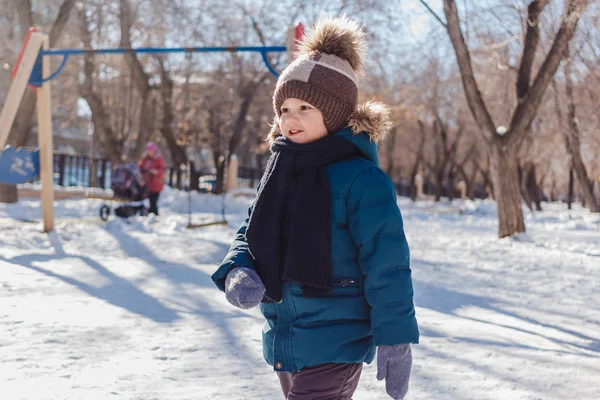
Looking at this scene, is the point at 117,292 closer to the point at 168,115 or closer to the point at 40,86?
the point at 40,86

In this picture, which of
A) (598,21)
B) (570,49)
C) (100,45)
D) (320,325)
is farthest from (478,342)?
(100,45)

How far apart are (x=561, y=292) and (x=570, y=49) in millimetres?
7566

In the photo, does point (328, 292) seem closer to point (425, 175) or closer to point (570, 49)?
point (570, 49)

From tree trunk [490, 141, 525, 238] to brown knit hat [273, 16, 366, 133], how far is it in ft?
30.3

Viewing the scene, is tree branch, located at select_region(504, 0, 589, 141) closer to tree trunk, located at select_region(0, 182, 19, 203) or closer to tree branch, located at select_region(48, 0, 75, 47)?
tree branch, located at select_region(48, 0, 75, 47)

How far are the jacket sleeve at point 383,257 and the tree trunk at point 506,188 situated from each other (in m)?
9.58

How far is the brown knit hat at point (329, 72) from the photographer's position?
2.13 m

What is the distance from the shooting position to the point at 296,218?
2.01 meters

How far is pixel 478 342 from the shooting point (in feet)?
14.1

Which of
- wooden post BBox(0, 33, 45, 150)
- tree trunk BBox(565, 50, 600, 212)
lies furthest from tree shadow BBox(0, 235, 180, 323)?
tree trunk BBox(565, 50, 600, 212)

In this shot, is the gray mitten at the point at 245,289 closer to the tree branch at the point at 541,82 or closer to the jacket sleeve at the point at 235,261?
the jacket sleeve at the point at 235,261

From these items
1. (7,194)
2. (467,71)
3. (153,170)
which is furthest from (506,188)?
(7,194)

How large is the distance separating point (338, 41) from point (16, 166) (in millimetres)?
7142

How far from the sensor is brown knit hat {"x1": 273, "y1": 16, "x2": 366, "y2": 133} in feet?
7.00
